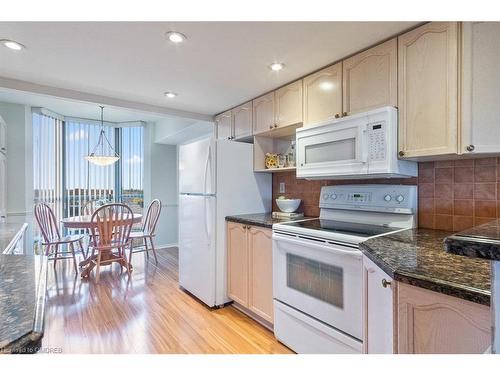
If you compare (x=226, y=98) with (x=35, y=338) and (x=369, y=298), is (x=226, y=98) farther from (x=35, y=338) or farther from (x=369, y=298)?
(x=35, y=338)

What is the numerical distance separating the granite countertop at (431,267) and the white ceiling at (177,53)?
1.24 m

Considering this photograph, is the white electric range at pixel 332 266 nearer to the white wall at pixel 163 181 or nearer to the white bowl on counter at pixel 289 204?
the white bowl on counter at pixel 289 204

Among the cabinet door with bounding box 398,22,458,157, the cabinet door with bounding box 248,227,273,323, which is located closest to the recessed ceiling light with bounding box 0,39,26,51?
the cabinet door with bounding box 248,227,273,323

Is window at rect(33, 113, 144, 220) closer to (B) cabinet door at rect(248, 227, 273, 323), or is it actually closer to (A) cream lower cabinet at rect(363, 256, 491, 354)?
(B) cabinet door at rect(248, 227, 273, 323)

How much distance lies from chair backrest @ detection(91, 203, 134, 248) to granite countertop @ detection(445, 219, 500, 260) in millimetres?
3530

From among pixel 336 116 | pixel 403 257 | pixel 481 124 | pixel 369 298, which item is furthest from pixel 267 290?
pixel 481 124

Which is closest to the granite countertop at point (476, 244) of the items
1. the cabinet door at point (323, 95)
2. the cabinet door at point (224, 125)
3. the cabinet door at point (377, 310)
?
the cabinet door at point (377, 310)

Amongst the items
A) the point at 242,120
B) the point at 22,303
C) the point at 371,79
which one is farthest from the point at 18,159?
the point at 371,79

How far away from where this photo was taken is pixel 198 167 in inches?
106

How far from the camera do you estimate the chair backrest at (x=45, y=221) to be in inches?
135

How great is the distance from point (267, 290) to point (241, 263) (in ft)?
1.27

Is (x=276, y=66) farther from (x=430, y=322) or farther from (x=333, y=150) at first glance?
(x=430, y=322)

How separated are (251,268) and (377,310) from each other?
49.0 inches

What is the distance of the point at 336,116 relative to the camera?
193 centimetres
